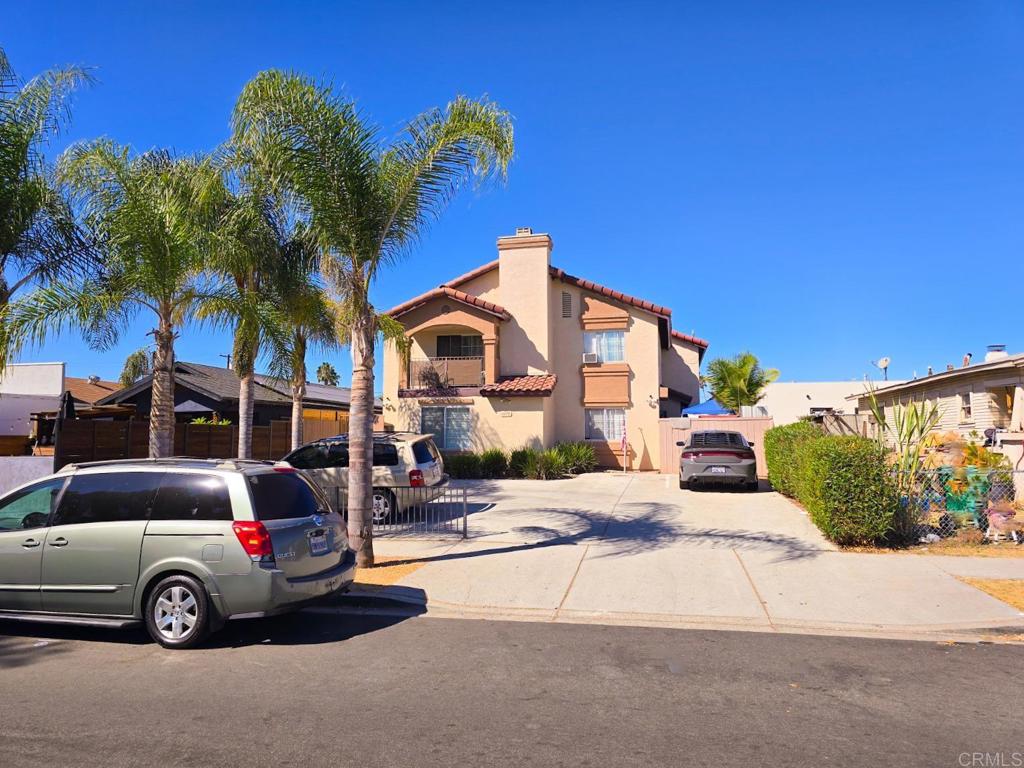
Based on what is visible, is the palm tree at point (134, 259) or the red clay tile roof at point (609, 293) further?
the red clay tile roof at point (609, 293)

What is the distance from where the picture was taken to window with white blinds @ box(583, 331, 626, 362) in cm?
2512

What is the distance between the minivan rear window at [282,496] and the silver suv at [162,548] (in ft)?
0.04

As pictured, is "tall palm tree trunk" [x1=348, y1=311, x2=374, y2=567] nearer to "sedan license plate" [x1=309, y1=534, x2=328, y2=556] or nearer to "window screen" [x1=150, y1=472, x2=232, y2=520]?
"sedan license plate" [x1=309, y1=534, x2=328, y2=556]

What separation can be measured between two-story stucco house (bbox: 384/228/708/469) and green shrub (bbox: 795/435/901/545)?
13393mm

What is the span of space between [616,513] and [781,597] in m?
6.19

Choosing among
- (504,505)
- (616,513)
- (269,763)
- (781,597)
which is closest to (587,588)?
(781,597)

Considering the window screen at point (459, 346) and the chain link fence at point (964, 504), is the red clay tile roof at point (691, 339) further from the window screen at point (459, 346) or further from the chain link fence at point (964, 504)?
the chain link fence at point (964, 504)

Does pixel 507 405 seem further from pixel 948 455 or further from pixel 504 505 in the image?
pixel 948 455

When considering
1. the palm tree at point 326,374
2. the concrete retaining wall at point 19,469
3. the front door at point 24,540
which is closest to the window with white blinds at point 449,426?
the concrete retaining wall at point 19,469

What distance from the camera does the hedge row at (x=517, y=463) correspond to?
21.1 m

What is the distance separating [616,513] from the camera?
1379 cm

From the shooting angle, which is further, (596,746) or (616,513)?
(616,513)

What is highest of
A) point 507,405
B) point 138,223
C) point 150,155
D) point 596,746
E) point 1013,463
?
point 150,155

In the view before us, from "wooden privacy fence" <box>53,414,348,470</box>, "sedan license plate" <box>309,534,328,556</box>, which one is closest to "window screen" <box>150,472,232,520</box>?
"sedan license plate" <box>309,534,328,556</box>
